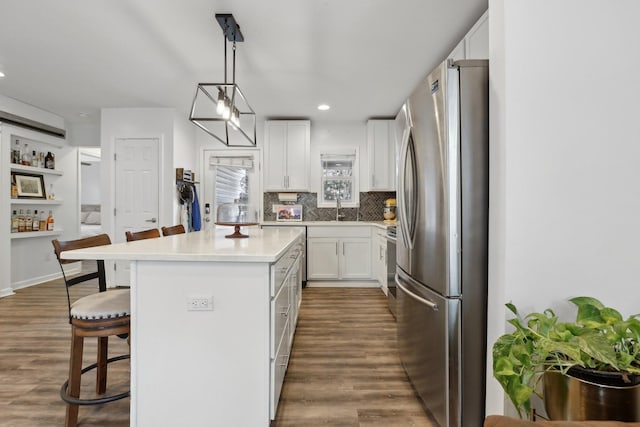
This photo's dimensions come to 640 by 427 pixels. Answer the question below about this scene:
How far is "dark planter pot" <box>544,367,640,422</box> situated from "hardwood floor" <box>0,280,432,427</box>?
0.86 meters

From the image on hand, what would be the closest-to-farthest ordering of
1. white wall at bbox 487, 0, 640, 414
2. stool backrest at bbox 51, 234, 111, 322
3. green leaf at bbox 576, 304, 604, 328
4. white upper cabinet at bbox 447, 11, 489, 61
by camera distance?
green leaf at bbox 576, 304, 604, 328 → white wall at bbox 487, 0, 640, 414 → stool backrest at bbox 51, 234, 111, 322 → white upper cabinet at bbox 447, 11, 489, 61

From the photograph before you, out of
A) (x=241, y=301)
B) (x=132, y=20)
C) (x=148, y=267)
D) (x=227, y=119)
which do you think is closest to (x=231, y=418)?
(x=241, y=301)

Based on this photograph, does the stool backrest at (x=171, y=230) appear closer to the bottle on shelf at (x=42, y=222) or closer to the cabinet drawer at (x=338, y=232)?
the cabinet drawer at (x=338, y=232)

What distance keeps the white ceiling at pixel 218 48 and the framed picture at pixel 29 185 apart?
3.62 ft

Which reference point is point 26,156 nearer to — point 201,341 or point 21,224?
point 21,224

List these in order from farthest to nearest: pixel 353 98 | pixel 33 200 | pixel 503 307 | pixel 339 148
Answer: pixel 339 148
pixel 33 200
pixel 353 98
pixel 503 307

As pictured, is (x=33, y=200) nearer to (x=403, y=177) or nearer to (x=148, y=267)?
(x=148, y=267)

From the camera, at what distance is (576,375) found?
39.2 inches

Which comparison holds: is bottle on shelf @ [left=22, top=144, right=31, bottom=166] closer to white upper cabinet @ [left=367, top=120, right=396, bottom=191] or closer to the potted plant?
white upper cabinet @ [left=367, top=120, right=396, bottom=191]

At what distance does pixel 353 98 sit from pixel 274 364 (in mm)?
3367

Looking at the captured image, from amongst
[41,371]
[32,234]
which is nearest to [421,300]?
[41,371]

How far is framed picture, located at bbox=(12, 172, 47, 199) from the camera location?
14.4ft

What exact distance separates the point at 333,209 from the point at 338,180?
0.48 m

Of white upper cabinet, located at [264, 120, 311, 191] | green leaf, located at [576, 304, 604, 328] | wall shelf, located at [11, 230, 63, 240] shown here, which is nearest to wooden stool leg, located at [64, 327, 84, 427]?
green leaf, located at [576, 304, 604, 328]
